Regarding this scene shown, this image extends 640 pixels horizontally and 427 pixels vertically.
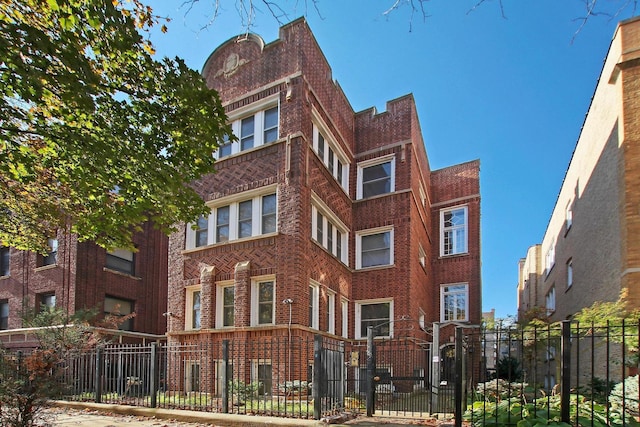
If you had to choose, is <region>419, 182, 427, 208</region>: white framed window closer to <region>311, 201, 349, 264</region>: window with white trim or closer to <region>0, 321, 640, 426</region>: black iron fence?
<region>311, 201, 349, 264</region>: window with white trim

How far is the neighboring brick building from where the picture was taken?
1265 cm

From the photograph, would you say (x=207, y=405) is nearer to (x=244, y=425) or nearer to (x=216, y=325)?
(x=244, y=425)

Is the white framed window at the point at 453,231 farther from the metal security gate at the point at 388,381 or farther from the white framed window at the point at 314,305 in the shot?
the white framed window at the point at 314,305

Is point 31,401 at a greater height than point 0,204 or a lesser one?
lesser

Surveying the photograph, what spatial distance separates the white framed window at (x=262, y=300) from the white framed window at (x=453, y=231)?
12553 mm

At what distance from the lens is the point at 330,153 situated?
18.2 meters

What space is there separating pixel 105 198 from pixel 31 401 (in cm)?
421

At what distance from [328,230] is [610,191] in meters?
9.45

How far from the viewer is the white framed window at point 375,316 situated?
17.8 metres

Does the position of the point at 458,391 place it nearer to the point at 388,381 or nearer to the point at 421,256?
the point at 388,381

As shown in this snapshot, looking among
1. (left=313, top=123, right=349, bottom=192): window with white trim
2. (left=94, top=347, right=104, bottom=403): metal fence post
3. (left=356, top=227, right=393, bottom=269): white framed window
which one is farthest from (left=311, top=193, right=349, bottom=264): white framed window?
(left=94, top=347, right=104, bottom=403): metal fence post

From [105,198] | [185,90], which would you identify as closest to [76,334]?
[105,198]

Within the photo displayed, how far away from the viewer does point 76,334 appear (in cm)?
1386

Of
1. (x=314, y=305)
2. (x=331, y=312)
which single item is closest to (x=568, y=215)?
(x=331, y=312)
